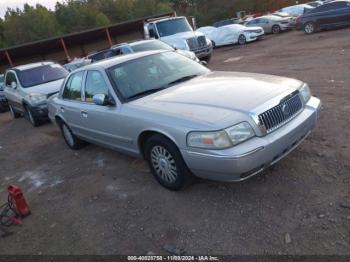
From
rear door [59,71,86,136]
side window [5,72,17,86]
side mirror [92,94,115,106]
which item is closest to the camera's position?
side mirror [92,94,115,106]

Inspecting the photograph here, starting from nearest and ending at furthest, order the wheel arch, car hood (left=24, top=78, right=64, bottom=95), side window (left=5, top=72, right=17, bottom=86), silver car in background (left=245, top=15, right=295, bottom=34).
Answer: the wheel arch < car hood (left=24, top=78, right=64, bottom=95) < side window (left=5, top=72, right=17, bottom=86) < silver car in background (left=245, top=15, right=295, bottom=34)

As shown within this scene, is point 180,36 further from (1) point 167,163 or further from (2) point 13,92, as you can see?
(1) point 167,163

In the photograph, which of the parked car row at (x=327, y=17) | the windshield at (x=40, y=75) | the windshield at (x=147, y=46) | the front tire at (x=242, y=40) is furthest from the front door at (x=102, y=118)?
the front tire at (x=242, y=40)

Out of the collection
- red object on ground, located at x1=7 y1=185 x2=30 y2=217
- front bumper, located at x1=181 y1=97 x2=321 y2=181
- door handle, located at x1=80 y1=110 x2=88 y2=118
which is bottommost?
red object on ground, located at x1=7 y1=185 x2=30 y2=217

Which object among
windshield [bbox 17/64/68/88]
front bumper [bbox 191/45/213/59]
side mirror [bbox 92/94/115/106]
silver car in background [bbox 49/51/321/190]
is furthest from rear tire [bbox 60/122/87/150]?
front bumper [bbox 191/45/213/59]

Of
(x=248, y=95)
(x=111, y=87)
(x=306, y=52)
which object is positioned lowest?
(x=306, y=52)

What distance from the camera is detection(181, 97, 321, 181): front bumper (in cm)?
354

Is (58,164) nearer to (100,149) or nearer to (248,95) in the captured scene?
(100,149)

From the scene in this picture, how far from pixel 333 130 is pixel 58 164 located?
457cm

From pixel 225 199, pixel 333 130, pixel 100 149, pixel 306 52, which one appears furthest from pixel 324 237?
pixel 306 52

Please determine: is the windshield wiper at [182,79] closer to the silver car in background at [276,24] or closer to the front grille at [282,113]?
the front grille at [282,113]

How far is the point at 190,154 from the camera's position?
380cm

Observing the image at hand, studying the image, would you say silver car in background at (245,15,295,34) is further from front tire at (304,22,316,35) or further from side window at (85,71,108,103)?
side window at (85,71,108,103)

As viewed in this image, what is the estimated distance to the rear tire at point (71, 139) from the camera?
6793 mm
